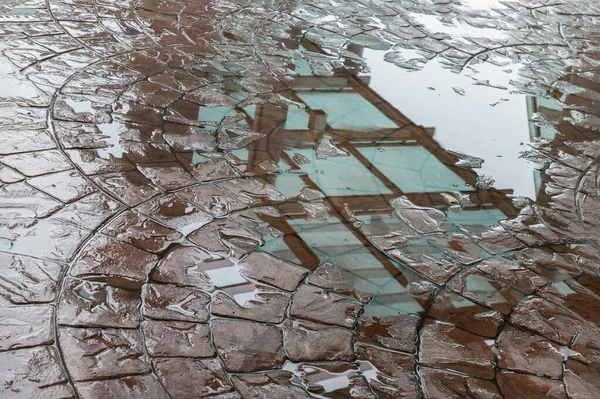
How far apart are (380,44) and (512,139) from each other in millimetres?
2091

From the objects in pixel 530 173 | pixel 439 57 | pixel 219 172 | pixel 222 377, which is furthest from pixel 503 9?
pixel 222 377

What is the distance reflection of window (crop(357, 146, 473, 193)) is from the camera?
4.71m

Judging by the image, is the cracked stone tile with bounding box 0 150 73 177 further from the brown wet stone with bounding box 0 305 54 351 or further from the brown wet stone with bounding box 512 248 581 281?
the brown wet stone with bounding box 512 248 581 281

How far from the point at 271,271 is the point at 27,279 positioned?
4.26 feet

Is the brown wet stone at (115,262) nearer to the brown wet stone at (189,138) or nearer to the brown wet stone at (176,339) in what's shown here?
the brown wet stone at (176,339)

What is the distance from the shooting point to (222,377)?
9.58 ft

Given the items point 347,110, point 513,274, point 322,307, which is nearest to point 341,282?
point 322,307

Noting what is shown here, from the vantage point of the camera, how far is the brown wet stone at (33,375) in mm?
2686

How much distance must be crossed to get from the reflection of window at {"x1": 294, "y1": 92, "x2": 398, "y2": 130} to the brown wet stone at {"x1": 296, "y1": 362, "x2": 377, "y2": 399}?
261cm

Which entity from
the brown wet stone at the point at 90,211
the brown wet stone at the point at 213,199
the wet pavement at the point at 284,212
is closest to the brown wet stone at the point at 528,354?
the wet pavement at the point at 284,212

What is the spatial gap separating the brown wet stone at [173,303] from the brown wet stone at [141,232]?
35 centimetres

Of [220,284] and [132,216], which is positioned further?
[132,216]

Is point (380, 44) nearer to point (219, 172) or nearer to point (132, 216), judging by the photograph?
point (219, 172)

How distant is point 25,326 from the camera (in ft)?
9.86
